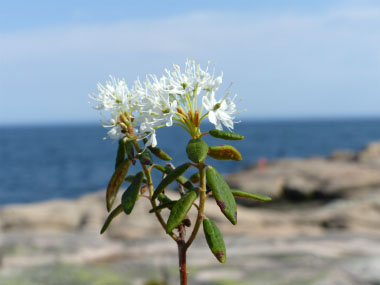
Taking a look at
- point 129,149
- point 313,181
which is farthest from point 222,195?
point 313,181

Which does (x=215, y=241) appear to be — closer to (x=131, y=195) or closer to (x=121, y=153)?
(x=131, y=195)

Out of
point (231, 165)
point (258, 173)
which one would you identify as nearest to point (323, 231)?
point (258, 173)

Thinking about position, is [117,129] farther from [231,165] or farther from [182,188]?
[231,165]

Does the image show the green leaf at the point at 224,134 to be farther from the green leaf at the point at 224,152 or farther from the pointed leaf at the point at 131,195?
the pointed leaf at the point at 131,195

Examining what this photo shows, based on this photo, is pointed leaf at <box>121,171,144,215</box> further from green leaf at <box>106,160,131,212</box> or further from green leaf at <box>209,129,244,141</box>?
green leaf at <box>209,129,244,141</box>

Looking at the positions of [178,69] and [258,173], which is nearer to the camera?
[178,69]

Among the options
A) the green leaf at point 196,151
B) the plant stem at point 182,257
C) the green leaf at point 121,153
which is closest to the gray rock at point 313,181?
the green leaf at point 121,153
